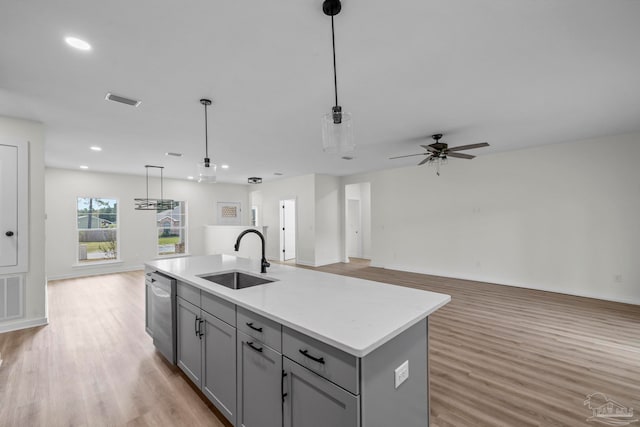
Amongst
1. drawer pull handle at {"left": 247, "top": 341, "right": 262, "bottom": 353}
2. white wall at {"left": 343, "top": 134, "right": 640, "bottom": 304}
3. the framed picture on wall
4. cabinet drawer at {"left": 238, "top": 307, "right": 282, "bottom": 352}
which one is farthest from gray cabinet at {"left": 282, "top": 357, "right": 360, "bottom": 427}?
the framed picture on wall

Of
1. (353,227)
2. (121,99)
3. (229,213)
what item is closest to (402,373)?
(121,99)

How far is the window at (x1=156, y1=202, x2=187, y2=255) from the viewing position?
26.6ft

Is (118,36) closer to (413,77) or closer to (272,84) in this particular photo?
(272,84)

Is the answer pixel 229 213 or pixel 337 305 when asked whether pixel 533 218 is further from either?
pixel 229 213

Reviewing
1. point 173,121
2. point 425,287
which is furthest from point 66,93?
point 425,287

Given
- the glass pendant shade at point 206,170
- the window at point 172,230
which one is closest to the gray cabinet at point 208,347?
the glass pendant shade at point 206,170

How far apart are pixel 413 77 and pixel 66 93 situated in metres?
3.36

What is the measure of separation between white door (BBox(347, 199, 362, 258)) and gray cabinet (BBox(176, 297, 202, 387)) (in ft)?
24.6

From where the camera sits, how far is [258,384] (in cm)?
150

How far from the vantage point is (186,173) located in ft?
24.1

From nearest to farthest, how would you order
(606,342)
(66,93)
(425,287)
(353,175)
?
(66,93) < (606,342) < (425,287) < (353,175)

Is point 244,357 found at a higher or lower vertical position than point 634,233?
lower

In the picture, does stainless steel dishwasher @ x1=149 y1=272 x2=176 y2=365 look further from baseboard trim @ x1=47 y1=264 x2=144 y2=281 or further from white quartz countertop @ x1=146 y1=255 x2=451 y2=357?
baseboard trim @ x1=47 y1=264 x2=144 y2=281

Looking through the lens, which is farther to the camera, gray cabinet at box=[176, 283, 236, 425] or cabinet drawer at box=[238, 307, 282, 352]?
gray cabinet at box=[176, 283, 236, 425]
